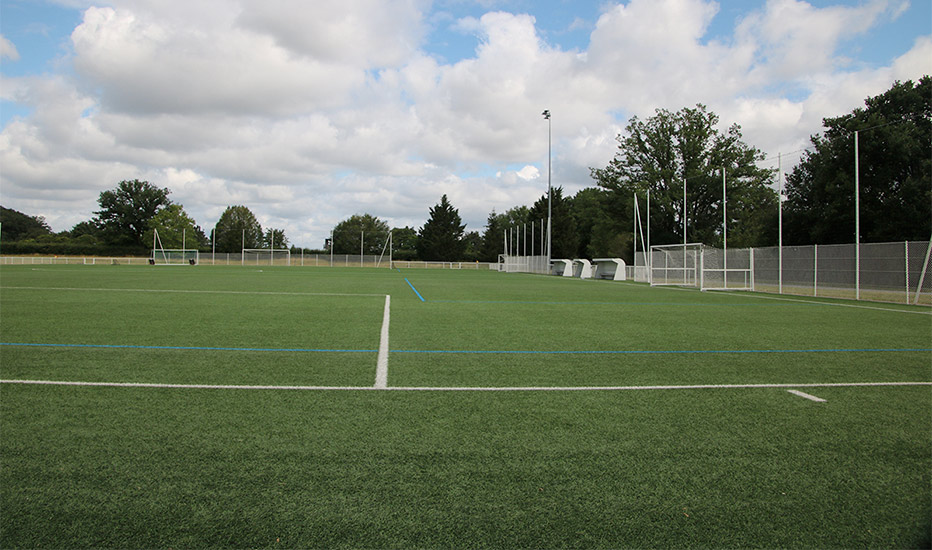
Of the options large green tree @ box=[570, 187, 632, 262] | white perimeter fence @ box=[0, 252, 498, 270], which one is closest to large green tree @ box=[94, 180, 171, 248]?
white perimeter fence @ box=[0, 252, 498, 270]

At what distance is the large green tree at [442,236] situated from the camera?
92625 mm

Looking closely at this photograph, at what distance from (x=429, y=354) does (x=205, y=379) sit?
259 centimetres

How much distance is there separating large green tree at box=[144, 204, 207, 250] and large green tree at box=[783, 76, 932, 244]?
82.9 metres

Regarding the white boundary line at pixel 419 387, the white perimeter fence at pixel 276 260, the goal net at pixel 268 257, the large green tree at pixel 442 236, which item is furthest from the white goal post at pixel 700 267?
the large green tree at pixel 442 236

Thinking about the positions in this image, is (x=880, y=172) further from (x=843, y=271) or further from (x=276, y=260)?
(x=276, y=260)

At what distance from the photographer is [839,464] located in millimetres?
3262

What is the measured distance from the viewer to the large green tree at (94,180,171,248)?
90.4 m

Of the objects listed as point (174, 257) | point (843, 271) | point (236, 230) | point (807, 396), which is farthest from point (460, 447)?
point (236, 230)

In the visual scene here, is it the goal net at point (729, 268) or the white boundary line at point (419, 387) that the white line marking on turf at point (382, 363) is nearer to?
the white boundary line at point (419, 387)

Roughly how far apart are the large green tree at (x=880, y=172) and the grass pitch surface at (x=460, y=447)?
30.7m

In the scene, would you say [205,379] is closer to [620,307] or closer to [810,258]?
[620,307]

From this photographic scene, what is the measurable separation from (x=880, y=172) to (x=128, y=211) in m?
97.4

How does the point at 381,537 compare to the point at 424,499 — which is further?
the point at 424,499

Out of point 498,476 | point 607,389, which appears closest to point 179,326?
point 607,389
